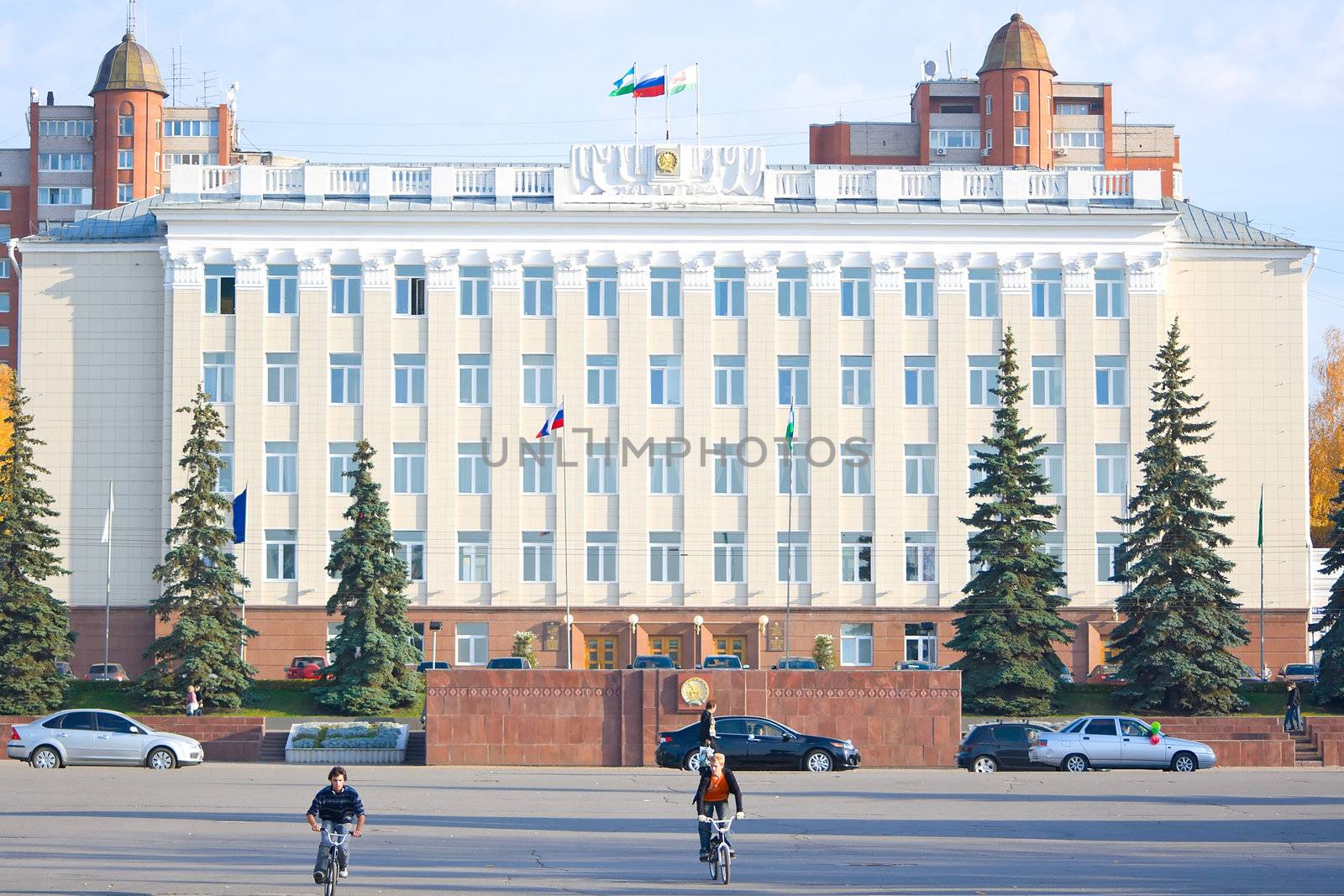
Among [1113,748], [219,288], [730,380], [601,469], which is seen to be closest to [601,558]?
[601,469]

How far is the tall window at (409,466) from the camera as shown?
71.1 metres

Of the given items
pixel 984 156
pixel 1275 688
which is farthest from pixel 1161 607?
pixel 984 156

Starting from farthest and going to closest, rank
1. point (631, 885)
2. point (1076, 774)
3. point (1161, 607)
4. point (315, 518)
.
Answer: point (315, 518) < point (1161, 607) < point (1076, 774) < point (631, 885)

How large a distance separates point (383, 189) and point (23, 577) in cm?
2251

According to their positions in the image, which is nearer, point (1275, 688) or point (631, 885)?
point (631, 885)

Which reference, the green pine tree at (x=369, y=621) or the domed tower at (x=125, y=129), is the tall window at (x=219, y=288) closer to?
the green pine tree at (x=369, y=621)

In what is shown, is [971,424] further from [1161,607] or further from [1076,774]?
[1076,774]

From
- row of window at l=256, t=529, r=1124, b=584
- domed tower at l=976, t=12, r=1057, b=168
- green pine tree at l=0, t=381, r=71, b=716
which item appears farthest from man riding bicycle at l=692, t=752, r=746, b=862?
domed tower at l=976, t=12, r=1057, b=168

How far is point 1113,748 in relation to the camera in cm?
4406

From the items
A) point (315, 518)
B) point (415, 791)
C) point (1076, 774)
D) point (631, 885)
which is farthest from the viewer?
point (315, 518)

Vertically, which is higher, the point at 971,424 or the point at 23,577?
the point at 971,424

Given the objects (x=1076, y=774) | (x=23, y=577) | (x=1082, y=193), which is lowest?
(x=1076, y=774)

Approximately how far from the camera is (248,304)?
71.6 meters

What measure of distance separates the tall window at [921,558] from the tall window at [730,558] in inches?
248
